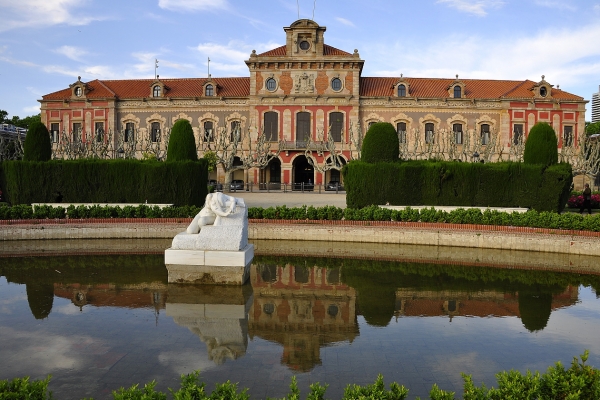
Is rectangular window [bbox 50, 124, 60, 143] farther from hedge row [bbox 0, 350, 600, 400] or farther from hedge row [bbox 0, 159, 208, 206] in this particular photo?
hedge row [bbox 0, 350, 600, 400]

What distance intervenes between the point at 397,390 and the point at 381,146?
57.1 ft

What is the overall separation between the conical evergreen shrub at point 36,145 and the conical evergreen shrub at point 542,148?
20.2m

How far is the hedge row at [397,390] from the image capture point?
14.9ft

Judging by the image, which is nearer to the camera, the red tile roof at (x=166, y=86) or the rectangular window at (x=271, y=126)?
the rectangular window at (x=271, y=126)

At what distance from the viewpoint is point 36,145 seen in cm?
2175

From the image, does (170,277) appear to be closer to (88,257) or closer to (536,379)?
(88,257)

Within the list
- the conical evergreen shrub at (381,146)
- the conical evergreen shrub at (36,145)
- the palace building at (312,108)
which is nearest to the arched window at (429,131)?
the palace building at (312,108)

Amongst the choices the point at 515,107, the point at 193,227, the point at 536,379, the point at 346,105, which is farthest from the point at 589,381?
the point at 515,107

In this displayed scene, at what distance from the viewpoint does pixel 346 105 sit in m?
45.8

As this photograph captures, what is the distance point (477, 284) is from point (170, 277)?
6.63 meters

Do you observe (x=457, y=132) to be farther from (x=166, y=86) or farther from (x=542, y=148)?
(x=166, y=86)

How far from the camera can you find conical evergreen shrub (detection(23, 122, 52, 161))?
2167 centimetres

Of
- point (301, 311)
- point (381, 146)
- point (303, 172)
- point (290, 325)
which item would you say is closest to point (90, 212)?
point (381, 146)

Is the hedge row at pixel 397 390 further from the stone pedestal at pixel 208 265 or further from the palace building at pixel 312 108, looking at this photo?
the palace building at pixel 312 108
